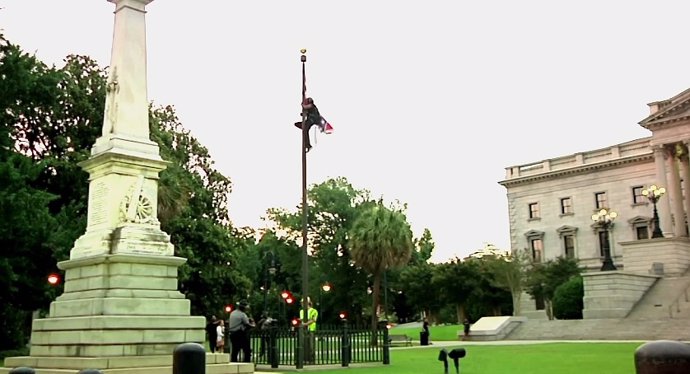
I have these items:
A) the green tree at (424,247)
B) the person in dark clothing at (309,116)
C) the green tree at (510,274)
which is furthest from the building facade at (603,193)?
the person in dark clothing at (309,116)

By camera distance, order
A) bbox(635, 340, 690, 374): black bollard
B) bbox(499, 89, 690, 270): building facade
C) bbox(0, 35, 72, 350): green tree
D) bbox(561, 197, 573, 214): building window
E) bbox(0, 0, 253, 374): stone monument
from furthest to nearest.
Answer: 1. bbox(561, 197, 573, 214): building window
2. bbox(499, 89, 690, 270): building facade
3. bbox(0, 35, 72, 350): green tree
4. bbox(0, 0, 253, 374): stone monument
5. bbox(635, 340, 690, 374): black bollard

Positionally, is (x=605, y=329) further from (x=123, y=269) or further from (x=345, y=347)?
(x=123, y=269)

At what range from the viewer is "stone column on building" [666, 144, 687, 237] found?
60.7 m

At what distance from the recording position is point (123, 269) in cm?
1515

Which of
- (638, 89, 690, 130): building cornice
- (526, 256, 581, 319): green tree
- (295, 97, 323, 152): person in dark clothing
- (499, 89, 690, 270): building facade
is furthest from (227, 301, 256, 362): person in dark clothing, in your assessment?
(638, 89, 690, 130): building cornice

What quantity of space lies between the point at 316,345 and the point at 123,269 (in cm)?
957

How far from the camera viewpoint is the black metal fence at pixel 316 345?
20.9 metres

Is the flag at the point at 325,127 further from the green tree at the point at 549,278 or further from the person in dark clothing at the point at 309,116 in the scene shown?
the green tree at the point at 549,278

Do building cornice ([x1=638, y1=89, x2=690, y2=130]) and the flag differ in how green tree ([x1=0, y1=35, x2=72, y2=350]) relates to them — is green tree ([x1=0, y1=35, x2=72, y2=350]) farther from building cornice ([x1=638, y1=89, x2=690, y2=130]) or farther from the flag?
building cornice ([x1=638, y1=89, x2=690, y2=130])

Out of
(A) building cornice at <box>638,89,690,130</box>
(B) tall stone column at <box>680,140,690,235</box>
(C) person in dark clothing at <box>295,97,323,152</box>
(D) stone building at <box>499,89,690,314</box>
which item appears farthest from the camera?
(B) tall stone column at <box>680,140,690,235</box>

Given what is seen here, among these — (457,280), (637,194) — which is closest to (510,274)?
(457,280)

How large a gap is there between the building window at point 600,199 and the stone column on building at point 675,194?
388 inches

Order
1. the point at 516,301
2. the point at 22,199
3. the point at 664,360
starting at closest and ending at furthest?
the point at 664,360 → the point at 22,199 → the point at 516,301

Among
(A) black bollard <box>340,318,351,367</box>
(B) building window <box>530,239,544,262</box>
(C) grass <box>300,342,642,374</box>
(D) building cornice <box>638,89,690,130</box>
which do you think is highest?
(D) building cornice <box>638,89,690,130</box>
